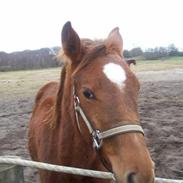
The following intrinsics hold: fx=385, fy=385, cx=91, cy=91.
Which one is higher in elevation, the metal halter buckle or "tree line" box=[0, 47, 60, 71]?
the metal halter buckle

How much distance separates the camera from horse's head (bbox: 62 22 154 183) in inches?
83.3

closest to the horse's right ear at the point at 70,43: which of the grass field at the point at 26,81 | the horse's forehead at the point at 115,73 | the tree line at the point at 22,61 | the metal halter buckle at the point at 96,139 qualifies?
the horse's forehead at the point at 115,73

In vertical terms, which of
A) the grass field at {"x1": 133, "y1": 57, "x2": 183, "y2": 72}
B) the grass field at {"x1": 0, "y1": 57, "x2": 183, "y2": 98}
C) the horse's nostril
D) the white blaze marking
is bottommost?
the grass field at {"x1": 133, "y1": 57, "x2": 183, "y2": 72}

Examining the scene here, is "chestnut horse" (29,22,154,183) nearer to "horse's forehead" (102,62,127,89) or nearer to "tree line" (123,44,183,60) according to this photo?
"horse's forehead" (102,62,127,89)

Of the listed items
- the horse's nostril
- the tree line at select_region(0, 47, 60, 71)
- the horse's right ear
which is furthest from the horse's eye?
the tree line at select_region(0, 47, 60, 71)

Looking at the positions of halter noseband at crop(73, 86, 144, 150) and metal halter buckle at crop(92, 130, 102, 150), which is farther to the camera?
metal halter buckle at crop(92, 130, 102, 150)

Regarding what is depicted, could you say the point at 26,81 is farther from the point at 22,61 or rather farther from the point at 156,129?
the point at 156,129

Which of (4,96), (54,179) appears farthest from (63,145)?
(4,96)

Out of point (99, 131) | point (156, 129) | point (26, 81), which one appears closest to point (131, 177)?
point (99, 131)

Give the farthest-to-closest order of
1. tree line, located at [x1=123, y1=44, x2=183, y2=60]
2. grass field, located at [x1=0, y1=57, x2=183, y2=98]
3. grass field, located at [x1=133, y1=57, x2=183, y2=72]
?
tree line, located at [x1=123, y1=44, x2=183, y2=60] < grass field, located at [x1=133, y1=57, x2=183, y2=72] < grass field, located at [x1=0, y1=57, x2=183, y2=98]

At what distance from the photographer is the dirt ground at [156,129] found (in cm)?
612

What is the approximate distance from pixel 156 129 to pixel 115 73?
613 centimetres

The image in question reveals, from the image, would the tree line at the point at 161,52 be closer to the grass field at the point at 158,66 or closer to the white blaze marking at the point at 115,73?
Answer: the grass field at the point at 158,66

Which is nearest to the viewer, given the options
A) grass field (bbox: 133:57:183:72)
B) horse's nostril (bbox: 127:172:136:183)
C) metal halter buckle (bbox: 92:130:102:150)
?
horse's nostril (bbox: 127:172:136:183)
